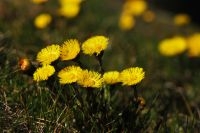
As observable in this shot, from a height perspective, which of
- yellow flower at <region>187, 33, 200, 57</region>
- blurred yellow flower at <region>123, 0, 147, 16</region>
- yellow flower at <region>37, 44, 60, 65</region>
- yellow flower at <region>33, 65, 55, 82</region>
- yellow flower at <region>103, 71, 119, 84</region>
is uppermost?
yellow flower at <region>37, 44, 60, 65</region>

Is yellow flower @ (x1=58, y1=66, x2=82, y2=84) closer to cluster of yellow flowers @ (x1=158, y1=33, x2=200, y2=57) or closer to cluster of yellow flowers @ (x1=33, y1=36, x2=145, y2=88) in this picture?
cluster of yellow flowers @ (x1=33, y1=36, x2=145, y2=88)

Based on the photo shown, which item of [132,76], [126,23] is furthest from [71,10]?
[132,76]

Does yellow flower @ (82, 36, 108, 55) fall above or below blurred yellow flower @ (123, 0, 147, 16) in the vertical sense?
above

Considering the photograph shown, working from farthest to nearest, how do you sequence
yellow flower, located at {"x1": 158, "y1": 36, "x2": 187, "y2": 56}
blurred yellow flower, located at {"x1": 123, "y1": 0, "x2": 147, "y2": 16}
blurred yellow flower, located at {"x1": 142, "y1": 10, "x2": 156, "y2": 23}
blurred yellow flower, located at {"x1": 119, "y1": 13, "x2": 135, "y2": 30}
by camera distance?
blurred yellow flower, located at {"x1": 142, "y1": 10, "x2": 156, "y2": 23}
blurred yellow flower, located at {"x1": 123, "y1": 0, "x2": 147, "y2": 16}
blurred yellow flower, located at {"x1": 119, "y1": 13, "x2": 135, "y2": 30}
yellow flower, located at {"x1": 158, "y1": 36, "x2": 187, "y2": 56}

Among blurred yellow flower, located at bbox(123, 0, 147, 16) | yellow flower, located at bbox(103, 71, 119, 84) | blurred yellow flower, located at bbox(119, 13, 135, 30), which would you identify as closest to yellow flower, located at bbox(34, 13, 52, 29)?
blurred yellow flower, located at bbox(119, 13, 135, 30)

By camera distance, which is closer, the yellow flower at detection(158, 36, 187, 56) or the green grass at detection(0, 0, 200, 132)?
the green grass at detection(0, 0, 200, 132)

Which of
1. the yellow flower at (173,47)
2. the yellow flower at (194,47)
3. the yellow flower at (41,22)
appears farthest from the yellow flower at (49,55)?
the yellow flower at (194,47)

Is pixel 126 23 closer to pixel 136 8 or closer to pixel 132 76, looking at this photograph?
pixel 136 8

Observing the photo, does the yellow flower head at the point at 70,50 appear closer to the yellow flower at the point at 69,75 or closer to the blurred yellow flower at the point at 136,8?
the yellow flower at the point at 69,75
